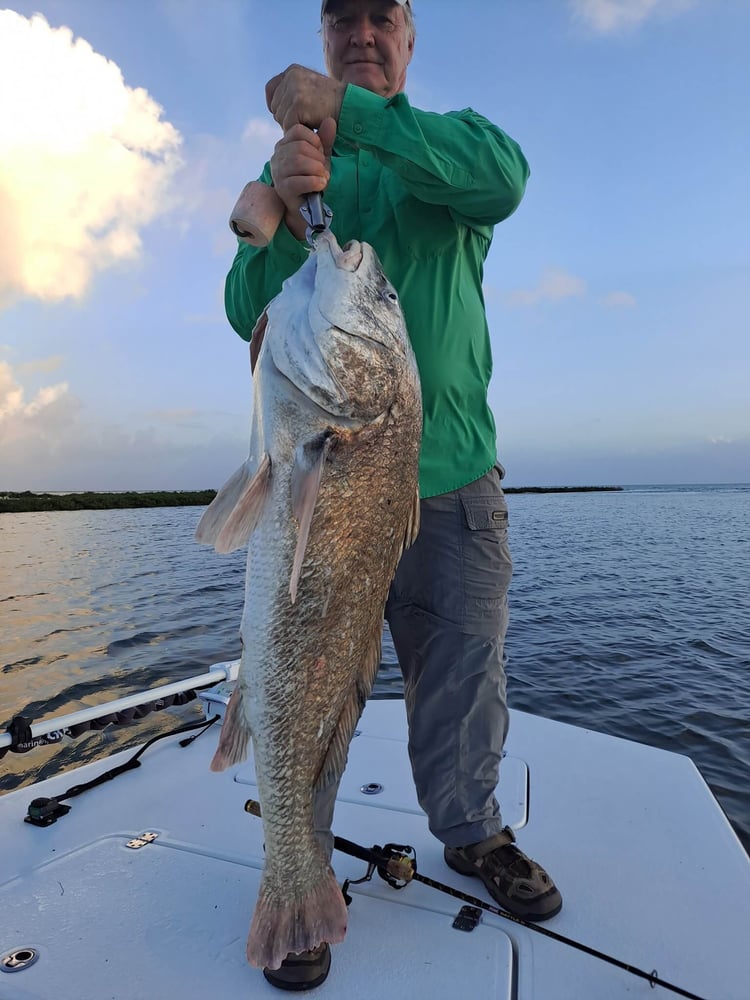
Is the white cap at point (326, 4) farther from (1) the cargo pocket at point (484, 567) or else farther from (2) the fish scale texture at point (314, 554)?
(1) the cargo pocket at point (484, 567)

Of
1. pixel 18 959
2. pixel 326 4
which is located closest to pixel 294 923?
pixel 18 959

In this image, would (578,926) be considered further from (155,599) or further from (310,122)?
(155,599)

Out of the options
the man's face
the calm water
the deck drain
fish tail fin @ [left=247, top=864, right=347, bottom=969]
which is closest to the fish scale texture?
fish tail fin @ [left=247, top=864, right=347, bottom=969]

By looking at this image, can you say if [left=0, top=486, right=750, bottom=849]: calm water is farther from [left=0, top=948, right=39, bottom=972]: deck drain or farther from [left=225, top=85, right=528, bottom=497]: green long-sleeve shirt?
[left=225, top=85, right=528, bottom=497]: green long-sleeve shirt

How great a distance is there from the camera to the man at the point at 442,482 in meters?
2.79

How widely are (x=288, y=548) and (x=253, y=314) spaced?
1.31 meters

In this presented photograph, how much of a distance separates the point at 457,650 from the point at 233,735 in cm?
100

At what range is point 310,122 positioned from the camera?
2.22m

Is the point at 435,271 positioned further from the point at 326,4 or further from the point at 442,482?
the point at 326,4

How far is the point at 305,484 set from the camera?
2.21m

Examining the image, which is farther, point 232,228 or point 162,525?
point 162,525

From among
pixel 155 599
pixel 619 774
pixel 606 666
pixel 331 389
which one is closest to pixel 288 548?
pixel 331 389

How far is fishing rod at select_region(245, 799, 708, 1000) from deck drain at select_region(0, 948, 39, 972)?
0.93 metres

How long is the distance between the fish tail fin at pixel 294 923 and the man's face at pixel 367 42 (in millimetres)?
3231
